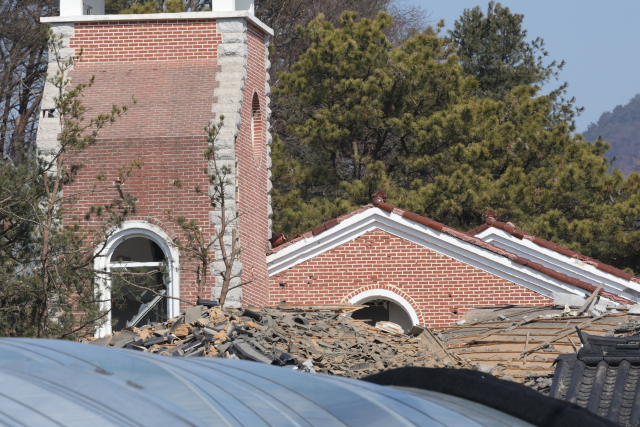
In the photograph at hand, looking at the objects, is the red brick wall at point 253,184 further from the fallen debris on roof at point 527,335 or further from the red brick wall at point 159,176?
the fallen debris on roof at point 527,335

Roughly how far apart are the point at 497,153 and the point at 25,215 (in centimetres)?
1896

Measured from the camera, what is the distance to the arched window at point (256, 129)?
718 inches

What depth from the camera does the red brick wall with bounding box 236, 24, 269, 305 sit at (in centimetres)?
1669

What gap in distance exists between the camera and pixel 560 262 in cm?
1870

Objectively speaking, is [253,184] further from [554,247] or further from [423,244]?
[554,247]

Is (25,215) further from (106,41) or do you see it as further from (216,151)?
(106,41)

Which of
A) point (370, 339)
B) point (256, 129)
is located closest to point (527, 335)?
point (370, 339)

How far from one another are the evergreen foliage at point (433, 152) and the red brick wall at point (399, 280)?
316 inches

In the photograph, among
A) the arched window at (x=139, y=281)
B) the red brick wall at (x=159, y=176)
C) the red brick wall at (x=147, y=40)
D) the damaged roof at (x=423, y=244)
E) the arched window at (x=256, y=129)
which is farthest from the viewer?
the arched window at (x=256, y=129)

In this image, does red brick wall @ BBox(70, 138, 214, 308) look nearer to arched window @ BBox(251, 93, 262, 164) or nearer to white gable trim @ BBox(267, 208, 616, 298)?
arched window @ BBox(251, 93, 262, 164)

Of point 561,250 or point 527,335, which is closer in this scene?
point 527,335

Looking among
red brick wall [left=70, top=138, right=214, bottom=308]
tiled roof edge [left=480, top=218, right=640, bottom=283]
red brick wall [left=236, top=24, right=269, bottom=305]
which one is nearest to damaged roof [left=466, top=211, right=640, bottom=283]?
tiled roof edge [left=480, top=218, right=640, bottom=283]

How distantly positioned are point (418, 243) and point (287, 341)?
19.8ft

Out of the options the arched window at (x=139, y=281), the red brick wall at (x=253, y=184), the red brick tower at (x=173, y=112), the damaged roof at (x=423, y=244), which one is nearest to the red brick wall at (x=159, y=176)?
the red brick tower at (x=173, y=112)
